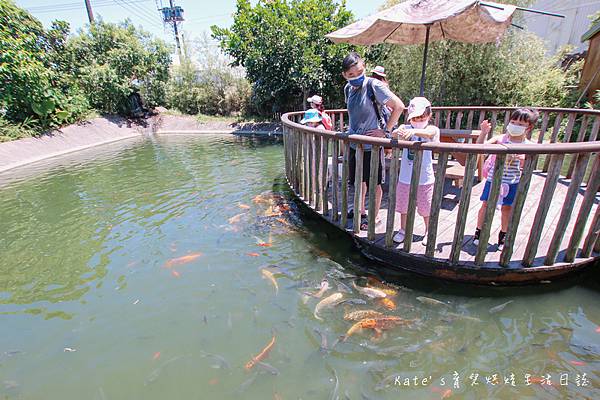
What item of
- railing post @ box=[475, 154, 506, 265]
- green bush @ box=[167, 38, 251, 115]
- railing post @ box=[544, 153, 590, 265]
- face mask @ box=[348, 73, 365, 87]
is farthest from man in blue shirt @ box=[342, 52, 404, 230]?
green bush @ box=[167, 38, 251, 115]

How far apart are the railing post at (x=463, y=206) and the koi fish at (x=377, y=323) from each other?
807 mm

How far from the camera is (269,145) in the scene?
1312cm

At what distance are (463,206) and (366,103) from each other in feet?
5.02

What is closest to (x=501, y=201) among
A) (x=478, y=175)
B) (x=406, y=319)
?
(x=406, y=319)

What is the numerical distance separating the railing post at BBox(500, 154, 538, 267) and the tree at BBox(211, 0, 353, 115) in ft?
42.5

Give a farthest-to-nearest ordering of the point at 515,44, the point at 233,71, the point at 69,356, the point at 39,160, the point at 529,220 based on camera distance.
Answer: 1. the point at 233,71
2. the point at 39,160
3. the point at 515,44
4. the point at 529,220
5. the point at 69,356

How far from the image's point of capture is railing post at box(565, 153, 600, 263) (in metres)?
2.75

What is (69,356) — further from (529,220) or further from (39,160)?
(39,160)

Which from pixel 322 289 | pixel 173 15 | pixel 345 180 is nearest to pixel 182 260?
pixel 322 289

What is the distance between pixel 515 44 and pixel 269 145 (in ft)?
31.6

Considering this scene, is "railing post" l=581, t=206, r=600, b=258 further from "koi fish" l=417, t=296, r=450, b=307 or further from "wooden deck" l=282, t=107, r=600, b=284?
"koi fish" l=417, t=296, r=450, b=307

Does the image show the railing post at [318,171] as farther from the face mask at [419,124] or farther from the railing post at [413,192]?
the railing post at [413,192]

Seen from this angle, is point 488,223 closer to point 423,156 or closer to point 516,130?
point 423,156

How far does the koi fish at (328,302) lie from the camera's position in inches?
129
